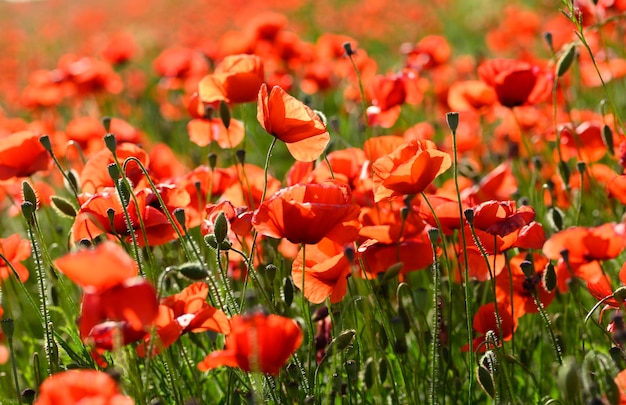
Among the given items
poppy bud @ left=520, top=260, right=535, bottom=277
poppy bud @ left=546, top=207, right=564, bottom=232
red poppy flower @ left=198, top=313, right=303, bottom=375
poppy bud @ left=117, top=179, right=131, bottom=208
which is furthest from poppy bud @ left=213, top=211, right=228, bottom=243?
poppy bud @ left=546, top=207, right=564, bottom=232

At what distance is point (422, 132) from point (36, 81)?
7.81ft

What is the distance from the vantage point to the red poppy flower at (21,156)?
2.15 m

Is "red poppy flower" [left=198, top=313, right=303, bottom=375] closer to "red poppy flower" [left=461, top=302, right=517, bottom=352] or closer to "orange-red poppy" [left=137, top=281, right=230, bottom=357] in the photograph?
"orange-red poppy" [left=137, top=281, right=230, bottom=357]

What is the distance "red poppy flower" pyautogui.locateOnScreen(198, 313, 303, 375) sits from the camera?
1.10m

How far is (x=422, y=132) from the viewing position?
3277 mm

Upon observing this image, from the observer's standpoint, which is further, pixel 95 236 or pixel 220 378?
pixel 220 378

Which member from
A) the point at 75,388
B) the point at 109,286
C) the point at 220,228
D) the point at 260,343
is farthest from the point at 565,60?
the point at 75,388

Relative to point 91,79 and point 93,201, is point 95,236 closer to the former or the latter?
point 93,201

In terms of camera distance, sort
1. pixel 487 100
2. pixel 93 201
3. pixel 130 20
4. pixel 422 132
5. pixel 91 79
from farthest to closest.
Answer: pixel 130 20 < pixel 91 79 < pixel 422 132 < pixel 487 100 < pixel 93 201

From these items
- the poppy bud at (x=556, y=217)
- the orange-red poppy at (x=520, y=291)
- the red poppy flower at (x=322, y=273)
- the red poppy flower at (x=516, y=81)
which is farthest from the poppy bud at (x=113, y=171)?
the red poppy flower at (x=516, y=81)

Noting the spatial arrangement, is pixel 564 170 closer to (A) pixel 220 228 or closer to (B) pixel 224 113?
(B) pixel 224 113

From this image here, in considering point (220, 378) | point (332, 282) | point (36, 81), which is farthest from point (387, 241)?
point (36, 81)

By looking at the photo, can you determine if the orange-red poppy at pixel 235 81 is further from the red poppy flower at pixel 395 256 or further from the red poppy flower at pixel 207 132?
the red poppy flower at pixel 395 256

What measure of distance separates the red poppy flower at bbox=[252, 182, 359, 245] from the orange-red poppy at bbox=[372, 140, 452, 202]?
0.13 m
